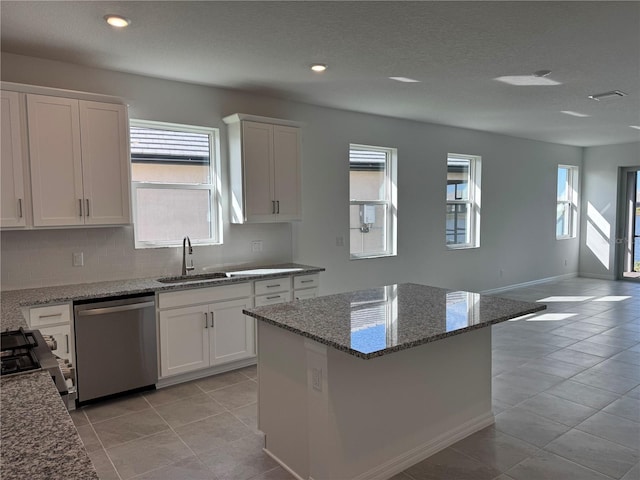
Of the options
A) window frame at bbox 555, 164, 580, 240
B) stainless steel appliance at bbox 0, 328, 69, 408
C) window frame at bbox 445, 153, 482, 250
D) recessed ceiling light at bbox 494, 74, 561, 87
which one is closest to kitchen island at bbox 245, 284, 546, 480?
stainless steel appliance at bbox 0, 328, 69, 408

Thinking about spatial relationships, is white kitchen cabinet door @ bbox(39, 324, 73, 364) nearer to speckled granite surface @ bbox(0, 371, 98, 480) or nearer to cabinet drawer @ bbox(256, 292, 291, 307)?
cabinet drawer @ bbox(256, 292, 291, 307)

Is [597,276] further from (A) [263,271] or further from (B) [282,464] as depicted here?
(B) [282,464]

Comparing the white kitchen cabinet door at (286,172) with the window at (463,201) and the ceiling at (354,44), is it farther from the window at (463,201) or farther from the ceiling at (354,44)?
the window at (463,201)

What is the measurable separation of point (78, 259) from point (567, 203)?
886 centimetres

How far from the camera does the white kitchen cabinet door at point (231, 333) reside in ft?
13.0

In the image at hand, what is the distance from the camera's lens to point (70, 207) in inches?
135

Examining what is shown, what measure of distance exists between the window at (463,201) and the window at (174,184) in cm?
384

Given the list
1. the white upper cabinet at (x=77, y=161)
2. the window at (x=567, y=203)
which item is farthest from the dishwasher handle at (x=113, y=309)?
the window at (x=567, y=203)

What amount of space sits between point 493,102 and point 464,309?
3.30 metres

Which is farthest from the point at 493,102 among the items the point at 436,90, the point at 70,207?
the point at 70,207

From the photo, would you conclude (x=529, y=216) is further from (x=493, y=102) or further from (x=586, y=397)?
(x=586, y=397)

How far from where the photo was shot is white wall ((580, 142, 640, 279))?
344 inches

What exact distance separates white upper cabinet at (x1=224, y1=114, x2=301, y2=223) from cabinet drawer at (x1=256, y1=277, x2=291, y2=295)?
0.62m

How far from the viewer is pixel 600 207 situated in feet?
29.6
